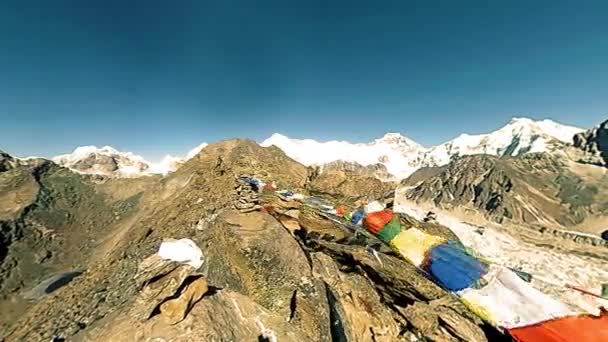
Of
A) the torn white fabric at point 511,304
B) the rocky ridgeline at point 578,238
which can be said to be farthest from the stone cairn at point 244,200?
the rocky ridgeline at point 578,238

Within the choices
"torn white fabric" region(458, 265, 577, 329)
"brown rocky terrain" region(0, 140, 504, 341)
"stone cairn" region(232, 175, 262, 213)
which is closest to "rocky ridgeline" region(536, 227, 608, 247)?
"torn white fabric" region(458, 265, 577, 329)

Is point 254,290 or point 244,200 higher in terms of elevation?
point 244,200

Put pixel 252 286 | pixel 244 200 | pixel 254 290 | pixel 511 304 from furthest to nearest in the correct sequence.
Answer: pixel 244 200
pixel 511 304
pixel 252 286
pixel 254 290

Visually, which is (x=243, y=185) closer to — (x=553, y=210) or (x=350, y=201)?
(x=350, y=201)

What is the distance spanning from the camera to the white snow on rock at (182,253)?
34.9 ft

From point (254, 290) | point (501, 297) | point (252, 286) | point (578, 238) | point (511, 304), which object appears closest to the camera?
point (254, 290)

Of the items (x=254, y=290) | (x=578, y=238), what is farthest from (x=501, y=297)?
(x=578, y=238)

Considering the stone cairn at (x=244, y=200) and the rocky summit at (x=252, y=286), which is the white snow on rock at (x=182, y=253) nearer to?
the rocky summit at (x=252, y=286)

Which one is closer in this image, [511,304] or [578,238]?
[511,304]

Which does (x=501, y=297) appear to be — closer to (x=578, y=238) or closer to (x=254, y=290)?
(x=254, y=290)

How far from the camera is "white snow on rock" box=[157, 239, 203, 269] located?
10.6 metres

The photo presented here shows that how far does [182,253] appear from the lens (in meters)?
10.9

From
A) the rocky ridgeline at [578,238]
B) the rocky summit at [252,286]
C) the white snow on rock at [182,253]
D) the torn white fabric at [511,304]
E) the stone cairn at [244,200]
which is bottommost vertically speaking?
the rocky ridgeline at [578,238]

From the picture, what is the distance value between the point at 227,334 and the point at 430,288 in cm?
1085
